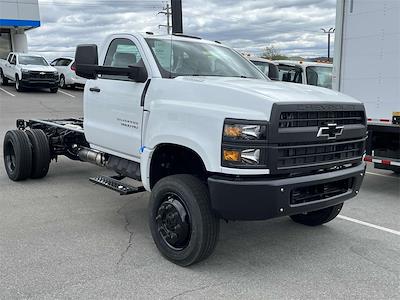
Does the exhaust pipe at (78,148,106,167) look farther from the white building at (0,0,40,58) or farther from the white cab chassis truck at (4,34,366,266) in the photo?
the white building at (0,0,40,58)

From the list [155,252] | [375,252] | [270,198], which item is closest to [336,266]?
[375,252]

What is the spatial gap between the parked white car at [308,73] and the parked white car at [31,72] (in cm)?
1589

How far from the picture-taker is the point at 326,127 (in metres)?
4.07

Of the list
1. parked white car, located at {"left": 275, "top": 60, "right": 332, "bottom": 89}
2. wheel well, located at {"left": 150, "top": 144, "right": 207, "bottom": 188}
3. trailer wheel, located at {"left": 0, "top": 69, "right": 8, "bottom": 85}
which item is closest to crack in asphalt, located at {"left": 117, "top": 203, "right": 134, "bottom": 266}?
wheel well, located at {"left": 150, "top": 144, "right": 207, "bottom": 188}

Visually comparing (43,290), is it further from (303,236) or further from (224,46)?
(224,46)

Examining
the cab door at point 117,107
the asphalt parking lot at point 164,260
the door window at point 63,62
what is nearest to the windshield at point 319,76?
the asphalt parking lot at point 164,260

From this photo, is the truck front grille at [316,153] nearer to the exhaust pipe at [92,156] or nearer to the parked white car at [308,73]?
the exhaust pipe at [92,156]

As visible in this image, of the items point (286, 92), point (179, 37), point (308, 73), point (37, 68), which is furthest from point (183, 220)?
point (37, 68)

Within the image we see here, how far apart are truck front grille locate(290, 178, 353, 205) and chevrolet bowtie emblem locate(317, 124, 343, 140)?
17.4 inches

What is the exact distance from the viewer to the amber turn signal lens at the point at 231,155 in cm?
374

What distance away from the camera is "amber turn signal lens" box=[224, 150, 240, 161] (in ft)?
12.3

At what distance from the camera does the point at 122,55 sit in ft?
18.0

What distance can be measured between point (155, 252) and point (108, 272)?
631mm

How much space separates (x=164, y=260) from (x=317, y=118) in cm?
190
